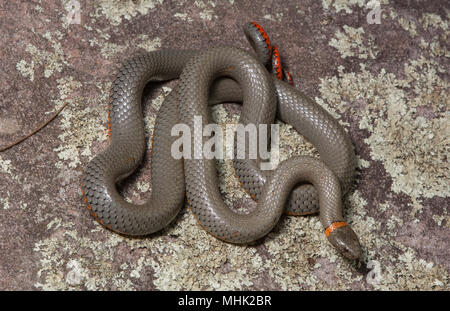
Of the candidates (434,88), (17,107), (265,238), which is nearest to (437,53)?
(434,88)

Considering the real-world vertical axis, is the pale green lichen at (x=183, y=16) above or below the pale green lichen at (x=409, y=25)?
above

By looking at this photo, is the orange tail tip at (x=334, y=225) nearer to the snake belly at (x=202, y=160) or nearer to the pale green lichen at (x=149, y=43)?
the snake belly at (x=202, y=160)

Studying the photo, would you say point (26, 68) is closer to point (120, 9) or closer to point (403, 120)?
point (120, 9)

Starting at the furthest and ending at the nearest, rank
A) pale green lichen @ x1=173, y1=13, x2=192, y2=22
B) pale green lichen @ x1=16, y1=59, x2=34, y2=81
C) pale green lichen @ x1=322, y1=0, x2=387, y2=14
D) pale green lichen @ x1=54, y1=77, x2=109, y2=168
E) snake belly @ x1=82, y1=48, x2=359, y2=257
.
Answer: pale green lichen @ x1=322, y1=0, x2=387, y2=14 < pale green lichen @ x1=173, y1=13, x2=192, y2=22 < pale green lichen @ x1=16, y1=59, x2=34, y2=81 < pale green lichen @ x1=54, y1=77, x2=109, y2=168 < snake belly @ x1=82, y1=48, x2=359, y2=257

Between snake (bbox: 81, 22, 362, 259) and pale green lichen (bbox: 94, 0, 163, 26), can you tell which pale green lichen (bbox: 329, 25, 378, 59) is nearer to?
snake (bbox: 81, 22, 362, 259)

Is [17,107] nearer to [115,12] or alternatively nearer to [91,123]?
[91,123]

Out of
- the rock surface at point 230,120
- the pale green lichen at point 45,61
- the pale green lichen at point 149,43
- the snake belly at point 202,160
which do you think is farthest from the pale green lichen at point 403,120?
the pale green lichen at point 45,61

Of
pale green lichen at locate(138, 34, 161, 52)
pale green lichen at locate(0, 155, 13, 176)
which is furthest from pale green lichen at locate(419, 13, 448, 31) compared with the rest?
pale green lichen at locate(0, 155, 13, 176)
